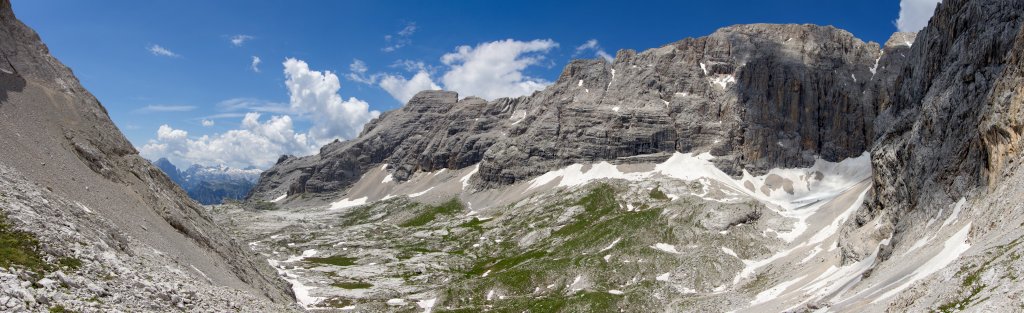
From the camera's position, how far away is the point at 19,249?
27609 millimetres

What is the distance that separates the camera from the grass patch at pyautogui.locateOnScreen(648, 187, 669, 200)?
17038 centimetres

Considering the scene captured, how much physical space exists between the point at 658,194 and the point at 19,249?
525 ft

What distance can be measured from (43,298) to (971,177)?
75152 mm

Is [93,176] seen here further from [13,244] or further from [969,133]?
[969,133]

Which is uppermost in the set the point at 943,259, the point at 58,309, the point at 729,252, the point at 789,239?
the point at 58,309

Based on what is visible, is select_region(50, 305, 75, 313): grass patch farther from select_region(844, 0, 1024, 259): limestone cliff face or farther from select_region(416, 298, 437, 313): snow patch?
select_region(416, 298, 437, 313): snow patch

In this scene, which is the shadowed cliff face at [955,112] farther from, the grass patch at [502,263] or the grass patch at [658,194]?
the grass patch at [658,194]

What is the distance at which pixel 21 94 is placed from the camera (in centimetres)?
6022

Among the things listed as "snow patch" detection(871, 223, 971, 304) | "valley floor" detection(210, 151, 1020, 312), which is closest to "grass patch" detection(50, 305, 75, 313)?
"valley floor" detection(210, 151, 1020, 312)

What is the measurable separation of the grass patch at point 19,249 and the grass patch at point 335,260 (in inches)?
4522

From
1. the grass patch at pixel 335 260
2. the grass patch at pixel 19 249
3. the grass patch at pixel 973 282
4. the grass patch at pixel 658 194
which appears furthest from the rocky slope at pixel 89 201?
the grass patch at pixel 658 194

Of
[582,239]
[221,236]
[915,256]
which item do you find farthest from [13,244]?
[582,239]

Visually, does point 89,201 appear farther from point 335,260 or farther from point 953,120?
point 335,260

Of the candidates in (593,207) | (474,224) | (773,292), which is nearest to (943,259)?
(773,292)
